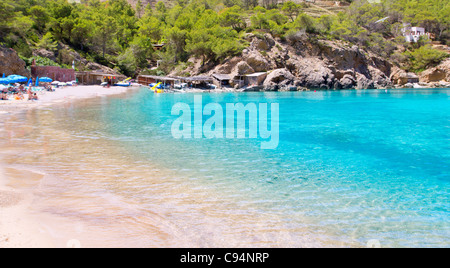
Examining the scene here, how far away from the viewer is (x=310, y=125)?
21234mm

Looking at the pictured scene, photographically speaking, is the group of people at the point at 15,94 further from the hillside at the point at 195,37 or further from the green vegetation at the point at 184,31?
the green vegetation at the point at 184,31

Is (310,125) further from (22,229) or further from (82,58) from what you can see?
(82,58)

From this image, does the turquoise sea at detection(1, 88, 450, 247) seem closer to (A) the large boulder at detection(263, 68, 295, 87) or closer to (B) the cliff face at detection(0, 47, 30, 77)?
(B) the cliff face at detection(0, 47, 30, 77)

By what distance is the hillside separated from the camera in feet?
208

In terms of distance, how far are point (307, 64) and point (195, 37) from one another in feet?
87.2

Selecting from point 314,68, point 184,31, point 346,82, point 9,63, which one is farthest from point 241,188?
point 346,82

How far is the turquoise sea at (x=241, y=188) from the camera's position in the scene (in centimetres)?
575

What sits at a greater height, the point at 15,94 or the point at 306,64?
the point at 306,64

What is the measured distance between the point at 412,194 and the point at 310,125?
13.1 m

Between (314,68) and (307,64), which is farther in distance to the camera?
(314,68)

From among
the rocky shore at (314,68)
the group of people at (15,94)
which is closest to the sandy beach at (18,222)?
the group of people at (15,94)

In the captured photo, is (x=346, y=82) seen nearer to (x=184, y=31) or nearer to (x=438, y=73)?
(x=438, y=73)

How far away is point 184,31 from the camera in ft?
247

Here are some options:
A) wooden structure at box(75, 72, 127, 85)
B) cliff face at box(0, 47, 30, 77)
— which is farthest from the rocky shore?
cliff face at box(0, 47, 30, 77)
